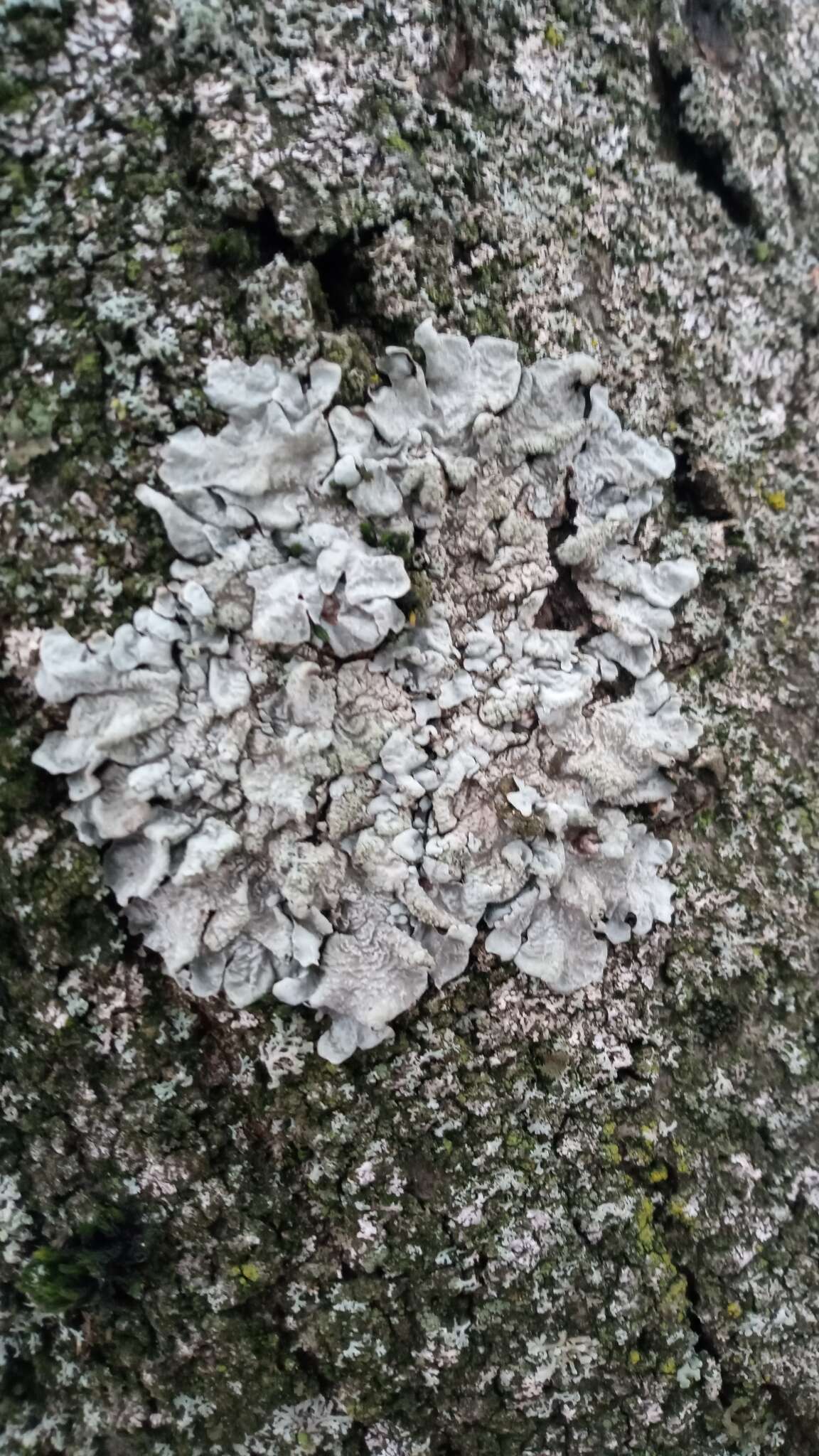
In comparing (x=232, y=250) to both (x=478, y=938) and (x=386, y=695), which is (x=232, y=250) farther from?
(x=478, y=938)

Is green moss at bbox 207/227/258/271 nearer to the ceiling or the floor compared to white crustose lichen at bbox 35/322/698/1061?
nearer to the ceiling

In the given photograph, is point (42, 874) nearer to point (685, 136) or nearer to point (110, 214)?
point (110, 214)

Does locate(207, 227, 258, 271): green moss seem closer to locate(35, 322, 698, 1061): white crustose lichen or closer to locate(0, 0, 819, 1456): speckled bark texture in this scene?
locate(0, 0, 819, 1456): speckled bark texture

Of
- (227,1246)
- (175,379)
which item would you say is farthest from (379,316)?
(227,1246)

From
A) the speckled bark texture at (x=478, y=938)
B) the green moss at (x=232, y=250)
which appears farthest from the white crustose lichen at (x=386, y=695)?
the green moss at (x=232, y=250)

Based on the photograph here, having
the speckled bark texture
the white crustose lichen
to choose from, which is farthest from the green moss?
the white crustose lichen

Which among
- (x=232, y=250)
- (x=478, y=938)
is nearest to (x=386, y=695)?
(x=478, y=938)
